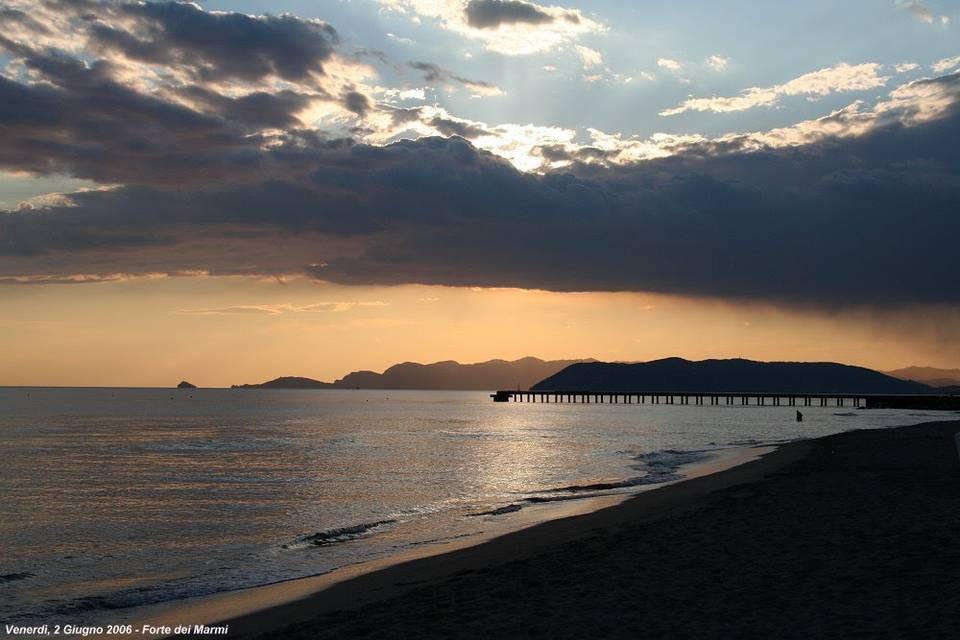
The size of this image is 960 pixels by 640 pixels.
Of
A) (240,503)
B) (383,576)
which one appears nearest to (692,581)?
(383,576)

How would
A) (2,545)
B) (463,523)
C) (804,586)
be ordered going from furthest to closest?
1. (463,523)
2. (2,545)
3. (804,586)

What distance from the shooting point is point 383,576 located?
14875mm

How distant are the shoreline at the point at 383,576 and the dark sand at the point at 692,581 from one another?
0.08 meters

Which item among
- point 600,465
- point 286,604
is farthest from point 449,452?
point 286,604

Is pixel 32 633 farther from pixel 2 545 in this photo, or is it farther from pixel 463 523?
pixel 463 523

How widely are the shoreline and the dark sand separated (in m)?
0.08

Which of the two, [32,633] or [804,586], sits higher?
[804,586]

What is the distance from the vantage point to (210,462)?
1769 inches

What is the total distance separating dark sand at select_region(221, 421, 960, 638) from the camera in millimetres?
9234

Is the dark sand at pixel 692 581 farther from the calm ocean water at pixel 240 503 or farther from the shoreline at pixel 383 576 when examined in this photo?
the calm ocean water at pixel 240 503

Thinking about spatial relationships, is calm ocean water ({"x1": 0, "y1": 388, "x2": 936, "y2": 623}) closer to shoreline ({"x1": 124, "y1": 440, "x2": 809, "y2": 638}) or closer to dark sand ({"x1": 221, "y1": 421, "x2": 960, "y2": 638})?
shoreline ({"x1": 124, "y1": 440, "x2": 809, "y2": 638})

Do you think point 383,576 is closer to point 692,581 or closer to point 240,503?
point 692,581

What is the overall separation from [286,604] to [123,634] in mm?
2498

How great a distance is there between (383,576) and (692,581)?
20.1ft
